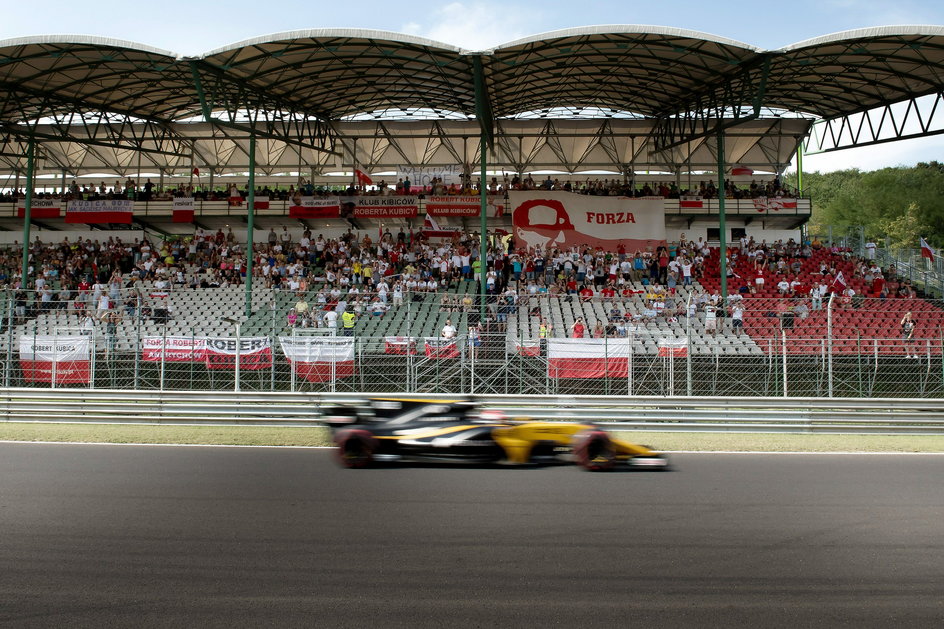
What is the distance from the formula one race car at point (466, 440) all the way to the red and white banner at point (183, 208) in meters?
27.6

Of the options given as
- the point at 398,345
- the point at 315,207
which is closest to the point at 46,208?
the point at 315,207

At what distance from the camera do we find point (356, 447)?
33.4ft

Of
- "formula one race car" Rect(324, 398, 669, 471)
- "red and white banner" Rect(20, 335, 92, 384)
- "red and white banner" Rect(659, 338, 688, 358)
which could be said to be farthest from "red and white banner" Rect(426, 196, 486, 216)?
"formula one race car" Rect(324, 398, 669, 471)

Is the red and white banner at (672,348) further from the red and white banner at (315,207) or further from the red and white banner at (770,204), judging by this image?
the red and white banner at (770,204)

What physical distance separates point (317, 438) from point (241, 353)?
14.1 feet

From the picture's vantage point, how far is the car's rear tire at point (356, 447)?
33.2 feet

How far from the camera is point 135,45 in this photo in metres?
22.6

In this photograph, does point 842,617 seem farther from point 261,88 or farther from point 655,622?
point 261,88

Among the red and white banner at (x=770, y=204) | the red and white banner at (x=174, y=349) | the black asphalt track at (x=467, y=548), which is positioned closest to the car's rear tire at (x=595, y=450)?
the black asphalt track at (x=467, y=548)

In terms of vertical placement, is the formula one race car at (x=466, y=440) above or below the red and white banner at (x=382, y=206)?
below

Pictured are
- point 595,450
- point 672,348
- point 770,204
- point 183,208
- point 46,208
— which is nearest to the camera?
point 595,450

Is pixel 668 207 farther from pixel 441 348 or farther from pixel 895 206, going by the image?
pixel 895 206

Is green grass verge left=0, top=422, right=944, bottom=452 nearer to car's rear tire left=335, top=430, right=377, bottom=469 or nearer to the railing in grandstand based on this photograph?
car's rear tire left=335, top=430, right=377, bottom=469

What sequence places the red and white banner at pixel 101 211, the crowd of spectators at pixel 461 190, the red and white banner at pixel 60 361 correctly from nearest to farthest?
the red and white banner at pixel 60 361 → the crowd of spectators at pixel 461 190 → the red and white banner at pixel 101 211
